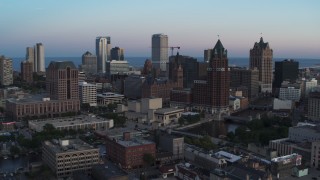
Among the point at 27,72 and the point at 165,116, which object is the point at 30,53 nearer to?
the point at 27,72

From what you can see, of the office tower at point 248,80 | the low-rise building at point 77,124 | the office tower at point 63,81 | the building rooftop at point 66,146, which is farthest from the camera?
the office tower at point 248,80

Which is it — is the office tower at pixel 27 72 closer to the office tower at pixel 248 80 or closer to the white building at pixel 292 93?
the office tower at pixel 248 80

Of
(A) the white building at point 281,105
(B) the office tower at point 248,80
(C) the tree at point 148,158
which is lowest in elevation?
(C) the tree at point 148,158

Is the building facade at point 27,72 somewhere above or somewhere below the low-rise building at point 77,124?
above

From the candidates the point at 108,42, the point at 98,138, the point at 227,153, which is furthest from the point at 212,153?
the point at 108,42

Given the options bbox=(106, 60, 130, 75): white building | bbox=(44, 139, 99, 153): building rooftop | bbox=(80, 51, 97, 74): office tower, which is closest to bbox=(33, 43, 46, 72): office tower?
bbox=(80, 51, 97, 74): office tower

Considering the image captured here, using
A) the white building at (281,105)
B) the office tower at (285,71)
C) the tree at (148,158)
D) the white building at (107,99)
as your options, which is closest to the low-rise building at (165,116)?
the white building at (107,99)
